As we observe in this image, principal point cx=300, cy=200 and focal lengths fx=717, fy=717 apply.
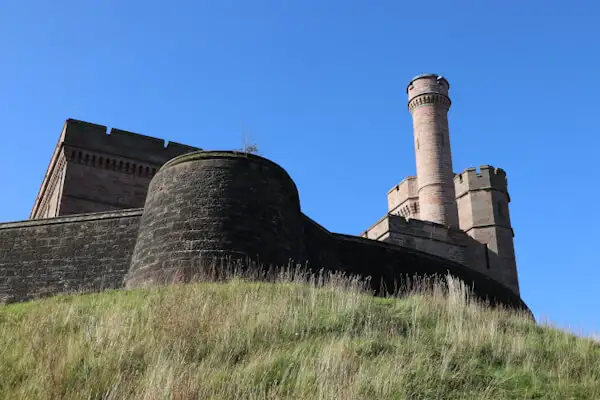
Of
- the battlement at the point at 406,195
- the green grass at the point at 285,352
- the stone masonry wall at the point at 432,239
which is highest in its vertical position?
the battlement at the point at 406,195

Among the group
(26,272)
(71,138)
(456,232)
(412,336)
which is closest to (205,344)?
(412,336)

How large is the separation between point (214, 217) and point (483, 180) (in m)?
19.1

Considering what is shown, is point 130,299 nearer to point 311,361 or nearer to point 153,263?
point 153,263

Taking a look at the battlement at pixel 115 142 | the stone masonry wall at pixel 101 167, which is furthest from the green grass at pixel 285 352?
the battlement at pixel 115 142

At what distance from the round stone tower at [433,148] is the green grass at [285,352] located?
21.6 meters

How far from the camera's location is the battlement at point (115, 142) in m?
24.5

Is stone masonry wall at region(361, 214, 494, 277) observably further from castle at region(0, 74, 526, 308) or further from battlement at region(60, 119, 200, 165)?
battlement at region(60, 119, 200, 165)

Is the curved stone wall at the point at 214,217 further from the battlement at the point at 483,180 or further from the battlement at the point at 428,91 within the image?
the battlement at the point at 428,91

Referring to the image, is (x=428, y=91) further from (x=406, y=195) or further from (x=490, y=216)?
(x=490, y=216)

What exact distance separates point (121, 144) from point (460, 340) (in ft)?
63.7

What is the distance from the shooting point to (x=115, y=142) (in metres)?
24.9

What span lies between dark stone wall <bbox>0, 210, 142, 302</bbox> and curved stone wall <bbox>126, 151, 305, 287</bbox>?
1.07 m

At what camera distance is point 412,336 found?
308 inches

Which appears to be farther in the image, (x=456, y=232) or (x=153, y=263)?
(x=456, y=232)
